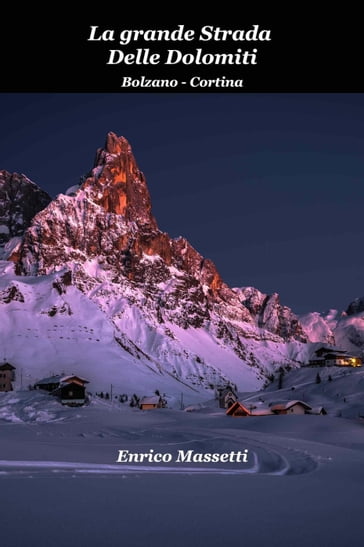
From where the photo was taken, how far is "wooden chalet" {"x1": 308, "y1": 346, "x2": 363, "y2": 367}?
112 m

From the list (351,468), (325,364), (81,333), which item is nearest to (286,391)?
(325,364)

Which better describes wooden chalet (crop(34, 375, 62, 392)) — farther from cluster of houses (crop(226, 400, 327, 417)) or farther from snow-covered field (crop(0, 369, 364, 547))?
snow-covered field (crop(0, 369, 364, 547))

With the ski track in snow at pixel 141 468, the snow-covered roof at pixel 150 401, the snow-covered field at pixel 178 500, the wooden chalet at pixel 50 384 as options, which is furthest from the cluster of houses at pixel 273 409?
the ski track in snow at pixel 141 468

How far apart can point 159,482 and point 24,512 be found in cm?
547

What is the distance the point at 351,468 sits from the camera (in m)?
20.8

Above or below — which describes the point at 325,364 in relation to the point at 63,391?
above

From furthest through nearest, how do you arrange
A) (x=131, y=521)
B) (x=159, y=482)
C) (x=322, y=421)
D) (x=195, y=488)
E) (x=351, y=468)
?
(x=322, y=421) → (x=351, y=468) → (x=159, y=482) → (x=195, y=488) → (x=131, y=521)

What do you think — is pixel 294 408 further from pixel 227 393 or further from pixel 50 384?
pixel 50 384

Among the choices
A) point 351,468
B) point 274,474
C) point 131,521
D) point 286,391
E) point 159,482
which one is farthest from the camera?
point 286,391

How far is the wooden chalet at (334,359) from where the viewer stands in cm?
→ 11211

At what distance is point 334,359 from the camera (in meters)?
113

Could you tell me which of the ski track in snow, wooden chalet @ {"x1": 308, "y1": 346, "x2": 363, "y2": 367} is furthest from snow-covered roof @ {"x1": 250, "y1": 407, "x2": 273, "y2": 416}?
the ski track in snow

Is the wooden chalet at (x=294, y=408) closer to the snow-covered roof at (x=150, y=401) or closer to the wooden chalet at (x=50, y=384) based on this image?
the snow-covered roof at (x=150, y=401)

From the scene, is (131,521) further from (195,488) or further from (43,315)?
(43,315)
